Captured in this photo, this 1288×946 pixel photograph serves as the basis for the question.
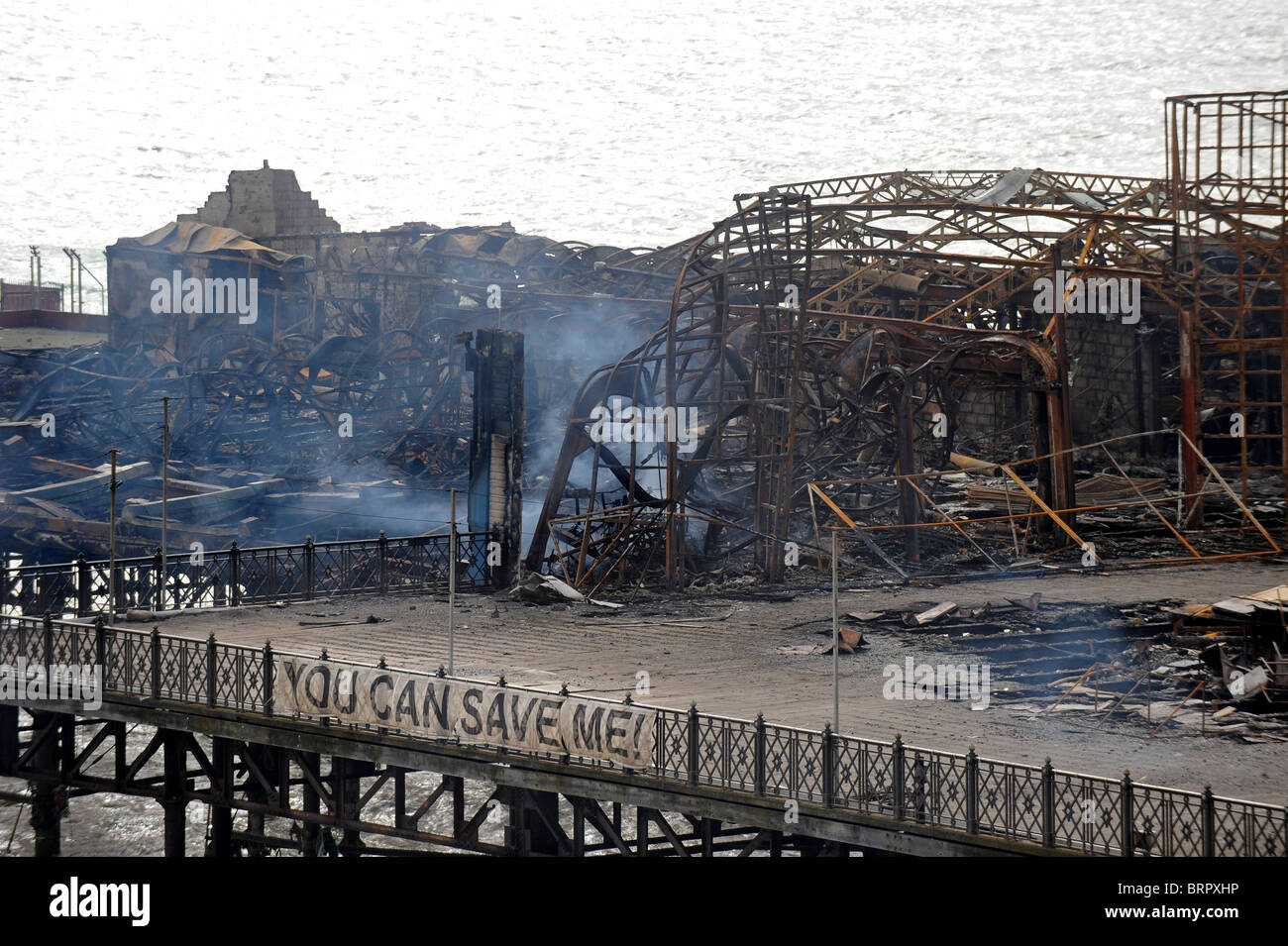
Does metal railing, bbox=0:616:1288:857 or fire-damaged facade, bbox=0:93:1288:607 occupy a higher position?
fire-damaged facade, bbox=0:93:1288:607

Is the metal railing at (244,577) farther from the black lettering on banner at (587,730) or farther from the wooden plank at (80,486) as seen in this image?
the wooden plank at (80,486)

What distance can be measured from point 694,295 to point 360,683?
14469mm

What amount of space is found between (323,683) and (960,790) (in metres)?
8.56

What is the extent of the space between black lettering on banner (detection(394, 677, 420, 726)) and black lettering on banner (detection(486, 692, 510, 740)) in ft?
3.65

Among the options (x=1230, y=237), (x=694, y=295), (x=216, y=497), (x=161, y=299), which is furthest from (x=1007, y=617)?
(x=161, y=299)

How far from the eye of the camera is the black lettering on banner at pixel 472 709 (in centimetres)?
1847

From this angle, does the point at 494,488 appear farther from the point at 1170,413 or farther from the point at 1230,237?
the point at 1170,413

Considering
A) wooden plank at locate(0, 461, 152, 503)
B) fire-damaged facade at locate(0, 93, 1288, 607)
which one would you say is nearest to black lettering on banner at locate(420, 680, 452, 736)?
fire-damaged facade at locate(0, 93, 1288, 607)

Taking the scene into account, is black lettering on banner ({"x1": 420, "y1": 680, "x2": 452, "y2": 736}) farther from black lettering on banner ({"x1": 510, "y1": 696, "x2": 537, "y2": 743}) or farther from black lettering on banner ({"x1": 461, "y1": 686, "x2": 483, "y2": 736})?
black lettering on banner ({"x1": 510, "y1": 696, "x2": 537, "y2": 743})

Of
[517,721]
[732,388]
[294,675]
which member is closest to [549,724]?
[517,721]

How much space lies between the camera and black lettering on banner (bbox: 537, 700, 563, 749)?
17.8m

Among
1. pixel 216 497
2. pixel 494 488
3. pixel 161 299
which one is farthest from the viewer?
pixel 161 299

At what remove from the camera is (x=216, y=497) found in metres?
44.8

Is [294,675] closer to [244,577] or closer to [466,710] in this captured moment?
[466,710]
